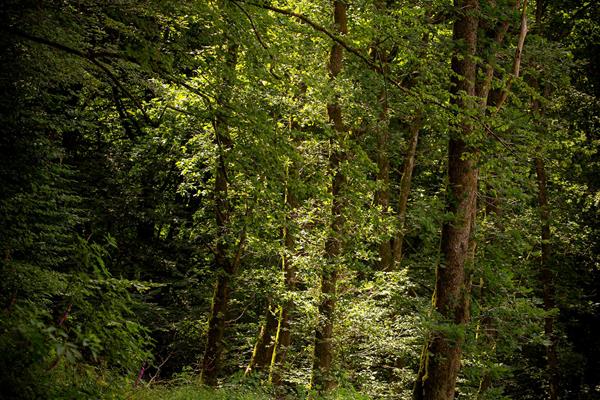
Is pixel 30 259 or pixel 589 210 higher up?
pixel 589 210

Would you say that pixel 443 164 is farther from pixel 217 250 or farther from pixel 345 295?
pixel 217 250

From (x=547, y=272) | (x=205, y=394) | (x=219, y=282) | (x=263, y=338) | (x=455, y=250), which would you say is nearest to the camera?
(x=205, y=394)

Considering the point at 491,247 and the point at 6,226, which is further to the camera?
the point at 491,247

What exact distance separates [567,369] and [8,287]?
1670 centimetres

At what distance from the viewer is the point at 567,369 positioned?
19234mm

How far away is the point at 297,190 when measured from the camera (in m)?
9.38

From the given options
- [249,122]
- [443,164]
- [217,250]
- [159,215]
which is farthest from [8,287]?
[443,164]

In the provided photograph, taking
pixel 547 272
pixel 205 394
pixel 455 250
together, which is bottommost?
pixel 205 394

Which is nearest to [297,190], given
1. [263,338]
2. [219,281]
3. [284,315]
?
[219,281]

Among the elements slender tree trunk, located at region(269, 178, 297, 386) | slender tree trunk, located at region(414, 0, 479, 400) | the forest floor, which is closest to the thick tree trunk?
slender tree trunk, located at region(269, 178, 297, 386)

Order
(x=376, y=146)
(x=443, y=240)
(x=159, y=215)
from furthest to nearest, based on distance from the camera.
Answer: (x=159, y=215) → (x=376, y=146) → (x=443, y=240)

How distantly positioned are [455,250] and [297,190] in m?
2.49

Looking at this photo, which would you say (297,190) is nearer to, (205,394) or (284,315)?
(205,394)

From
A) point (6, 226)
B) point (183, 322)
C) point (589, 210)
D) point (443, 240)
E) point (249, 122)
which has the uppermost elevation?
point (589, 210)
